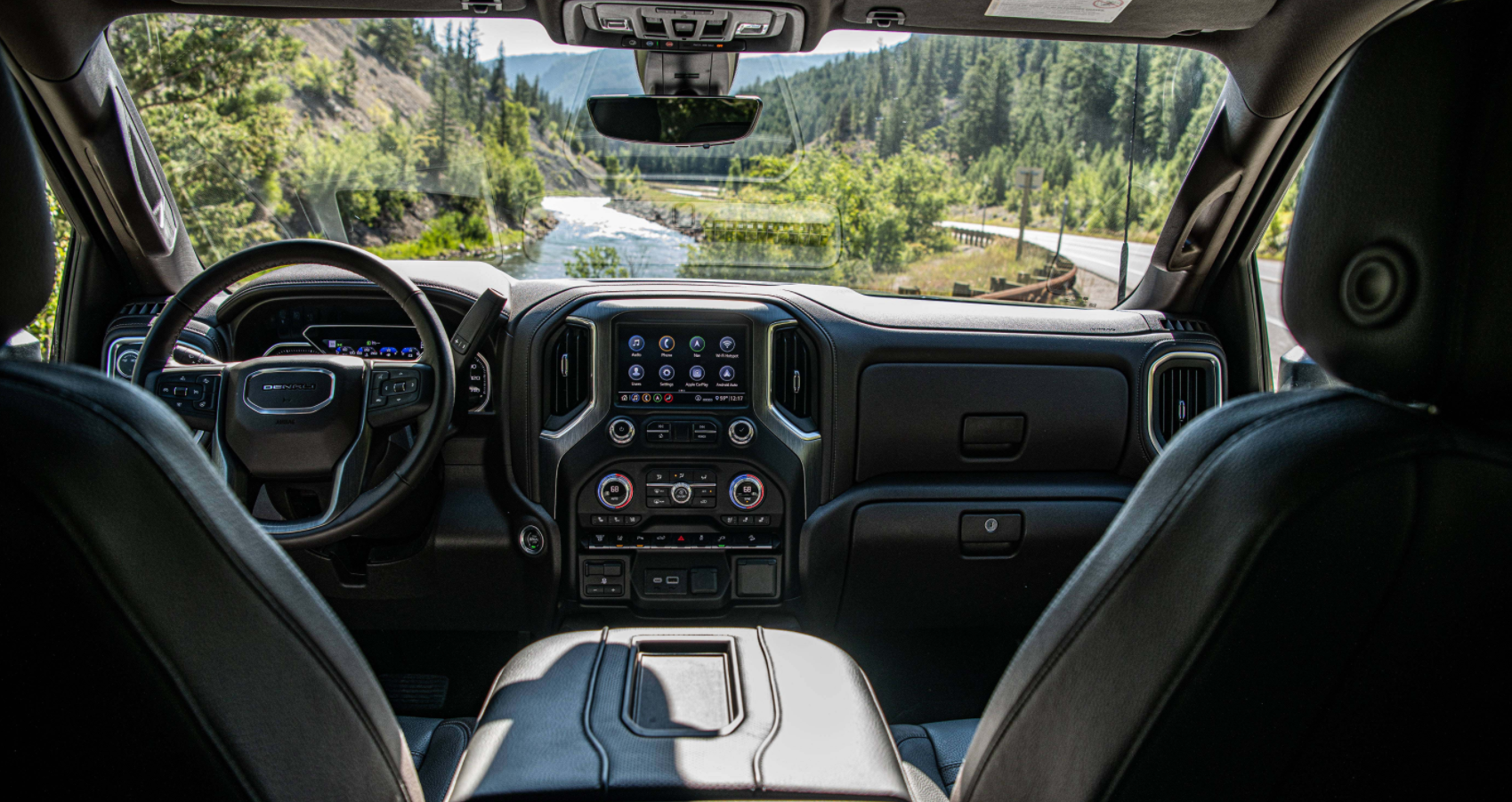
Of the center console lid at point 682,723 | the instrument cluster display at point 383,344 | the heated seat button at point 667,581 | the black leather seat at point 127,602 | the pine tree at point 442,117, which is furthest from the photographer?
the pine tree at point 442,117

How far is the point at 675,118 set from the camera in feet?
8.91

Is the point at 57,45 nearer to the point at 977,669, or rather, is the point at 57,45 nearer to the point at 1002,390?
the point at 1002,390

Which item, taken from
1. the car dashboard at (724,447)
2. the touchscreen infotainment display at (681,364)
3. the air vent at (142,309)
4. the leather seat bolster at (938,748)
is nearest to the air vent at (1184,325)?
the car dashboard at (724,447)

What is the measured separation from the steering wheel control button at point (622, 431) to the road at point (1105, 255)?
1.27 m

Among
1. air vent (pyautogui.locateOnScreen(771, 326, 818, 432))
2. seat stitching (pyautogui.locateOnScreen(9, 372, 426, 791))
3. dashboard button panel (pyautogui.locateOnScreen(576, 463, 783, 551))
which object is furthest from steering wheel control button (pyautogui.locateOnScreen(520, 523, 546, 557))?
seat stitching (pyautogui.locateOnScreen(9, 372, 426, 791))

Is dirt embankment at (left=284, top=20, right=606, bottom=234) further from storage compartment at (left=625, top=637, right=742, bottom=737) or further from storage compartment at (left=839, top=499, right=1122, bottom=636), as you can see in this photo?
storage compartment at (left=625, top=637, right=742, bottom=737)

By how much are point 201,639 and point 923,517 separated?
2194 millimetres

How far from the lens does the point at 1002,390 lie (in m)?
2.75

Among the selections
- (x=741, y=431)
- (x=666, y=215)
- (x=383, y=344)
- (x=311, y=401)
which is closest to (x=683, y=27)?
(x=666, y=215)

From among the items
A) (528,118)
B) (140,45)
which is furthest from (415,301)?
(140,45)

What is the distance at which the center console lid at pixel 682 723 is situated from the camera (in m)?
1.22

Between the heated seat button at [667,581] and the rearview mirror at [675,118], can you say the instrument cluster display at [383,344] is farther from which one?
the rearview mirror at [675,118]

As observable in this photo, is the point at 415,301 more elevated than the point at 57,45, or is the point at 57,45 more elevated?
the point at 57,45

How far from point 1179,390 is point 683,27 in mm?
1873
